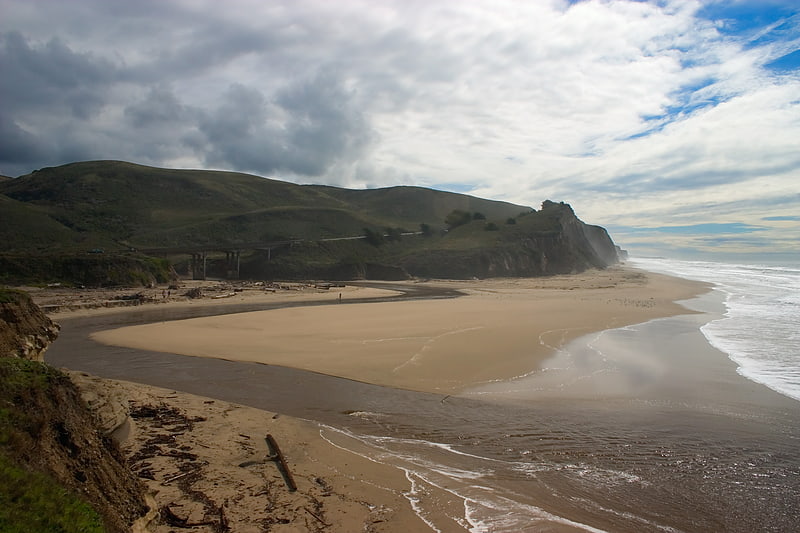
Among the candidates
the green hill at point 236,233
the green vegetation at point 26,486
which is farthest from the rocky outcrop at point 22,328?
the green hill at point 236,233

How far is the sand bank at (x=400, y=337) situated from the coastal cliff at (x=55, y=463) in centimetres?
914

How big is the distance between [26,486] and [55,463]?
71 cm

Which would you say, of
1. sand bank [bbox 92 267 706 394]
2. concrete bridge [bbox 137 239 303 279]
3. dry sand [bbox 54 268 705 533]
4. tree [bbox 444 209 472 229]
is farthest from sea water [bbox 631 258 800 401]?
tree [bbox 444 209 472 229]

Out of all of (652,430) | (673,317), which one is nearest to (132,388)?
(652,430)

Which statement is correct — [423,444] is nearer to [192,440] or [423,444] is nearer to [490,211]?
[192,440]

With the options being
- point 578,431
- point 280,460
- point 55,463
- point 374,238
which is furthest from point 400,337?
point 374,238

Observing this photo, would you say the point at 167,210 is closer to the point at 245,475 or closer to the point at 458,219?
the point at 458,219

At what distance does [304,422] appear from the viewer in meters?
10.3

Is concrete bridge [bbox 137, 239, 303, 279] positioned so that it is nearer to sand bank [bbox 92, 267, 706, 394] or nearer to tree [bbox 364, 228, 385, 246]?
tree [bbox 364, 228, 385, 246]

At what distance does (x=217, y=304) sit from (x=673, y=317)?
101ft

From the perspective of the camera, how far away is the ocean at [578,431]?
6836 mm

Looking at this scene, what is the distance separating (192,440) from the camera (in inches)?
337

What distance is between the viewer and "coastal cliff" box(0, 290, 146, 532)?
3496 mm

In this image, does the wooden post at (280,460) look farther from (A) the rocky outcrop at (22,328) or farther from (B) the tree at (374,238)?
(B) the tree at (374,238)
